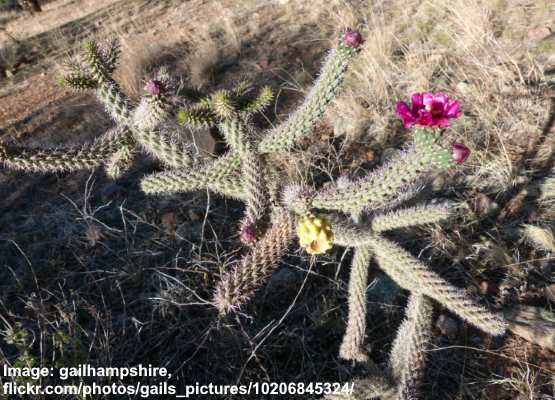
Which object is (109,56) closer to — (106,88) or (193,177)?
(106,88)

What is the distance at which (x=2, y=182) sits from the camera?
359cm

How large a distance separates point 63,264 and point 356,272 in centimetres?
194

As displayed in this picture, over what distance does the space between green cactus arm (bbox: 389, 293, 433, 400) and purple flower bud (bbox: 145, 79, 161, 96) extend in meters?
1.52

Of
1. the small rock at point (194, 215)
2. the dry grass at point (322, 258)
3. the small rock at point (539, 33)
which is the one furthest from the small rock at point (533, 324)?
the small rock at point (539, 33)

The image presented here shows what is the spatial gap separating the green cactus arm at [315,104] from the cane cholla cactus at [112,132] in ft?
1.50

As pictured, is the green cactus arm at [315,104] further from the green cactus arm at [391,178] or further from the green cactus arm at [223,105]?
the green cactus arm at [391,178]

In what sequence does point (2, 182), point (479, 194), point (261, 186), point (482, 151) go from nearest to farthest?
1. point (261, 186)
2. point (479, 194)
3. point (482, 151)
4. point (2, 182)

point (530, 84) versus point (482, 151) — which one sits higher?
point (530, 84)

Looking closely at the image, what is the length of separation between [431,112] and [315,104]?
1.74ft

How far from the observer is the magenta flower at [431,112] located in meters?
1.53

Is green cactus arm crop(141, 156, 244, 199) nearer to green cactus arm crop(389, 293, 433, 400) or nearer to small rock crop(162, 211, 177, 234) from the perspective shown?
small rock crop(162, 211, 177, 234)

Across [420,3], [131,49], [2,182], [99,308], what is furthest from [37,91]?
[420,3]

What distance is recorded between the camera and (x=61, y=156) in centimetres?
192

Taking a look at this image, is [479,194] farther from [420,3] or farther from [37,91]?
[37,91]
